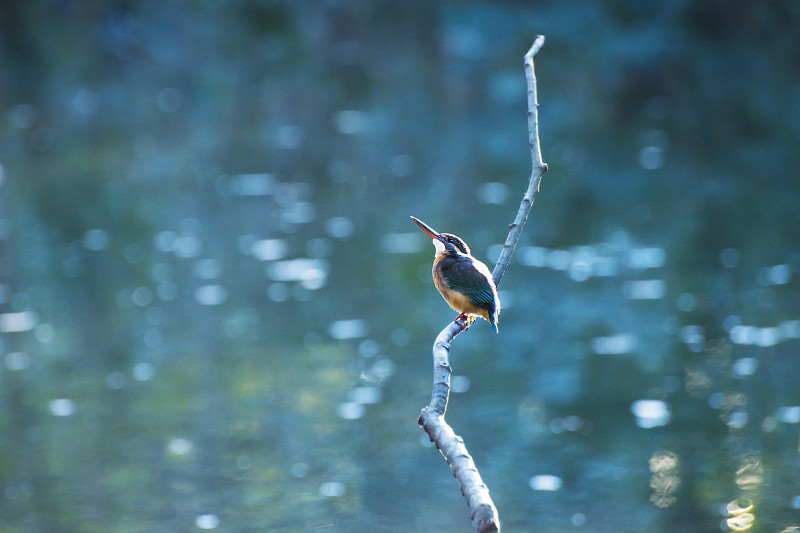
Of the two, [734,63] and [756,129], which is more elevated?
[734,63]

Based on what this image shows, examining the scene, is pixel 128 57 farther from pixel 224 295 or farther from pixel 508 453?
pixel 508 453

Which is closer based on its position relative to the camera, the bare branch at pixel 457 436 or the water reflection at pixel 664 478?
the bare branch at pixel 457 436

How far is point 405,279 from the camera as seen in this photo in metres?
13.0

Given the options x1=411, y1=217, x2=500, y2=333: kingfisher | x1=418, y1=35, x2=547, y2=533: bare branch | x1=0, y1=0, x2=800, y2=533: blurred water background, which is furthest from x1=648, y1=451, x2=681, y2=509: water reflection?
x1=418, y1=35, x2=547, y2=533: bare branch

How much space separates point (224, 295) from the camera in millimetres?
12680

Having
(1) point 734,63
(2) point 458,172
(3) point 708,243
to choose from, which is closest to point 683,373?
(3) point 708,243

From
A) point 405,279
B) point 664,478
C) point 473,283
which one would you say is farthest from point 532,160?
point 405,279

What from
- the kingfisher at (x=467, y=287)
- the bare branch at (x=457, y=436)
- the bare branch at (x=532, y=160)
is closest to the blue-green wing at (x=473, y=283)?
the kingfisher at (x=467, y=287)

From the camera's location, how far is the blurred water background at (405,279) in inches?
340

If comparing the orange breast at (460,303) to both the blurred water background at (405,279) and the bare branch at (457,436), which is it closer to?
the bare branch at (457,436)

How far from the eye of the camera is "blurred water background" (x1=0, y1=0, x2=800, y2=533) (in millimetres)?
8625

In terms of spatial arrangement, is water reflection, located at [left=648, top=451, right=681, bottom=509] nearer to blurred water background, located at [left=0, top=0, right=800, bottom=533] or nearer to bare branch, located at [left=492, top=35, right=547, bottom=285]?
blurred water background, located at [left=0, top=0, right=800, bottom=533]

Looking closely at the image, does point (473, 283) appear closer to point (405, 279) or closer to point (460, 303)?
point (460, 303)

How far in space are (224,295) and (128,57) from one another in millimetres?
14903
